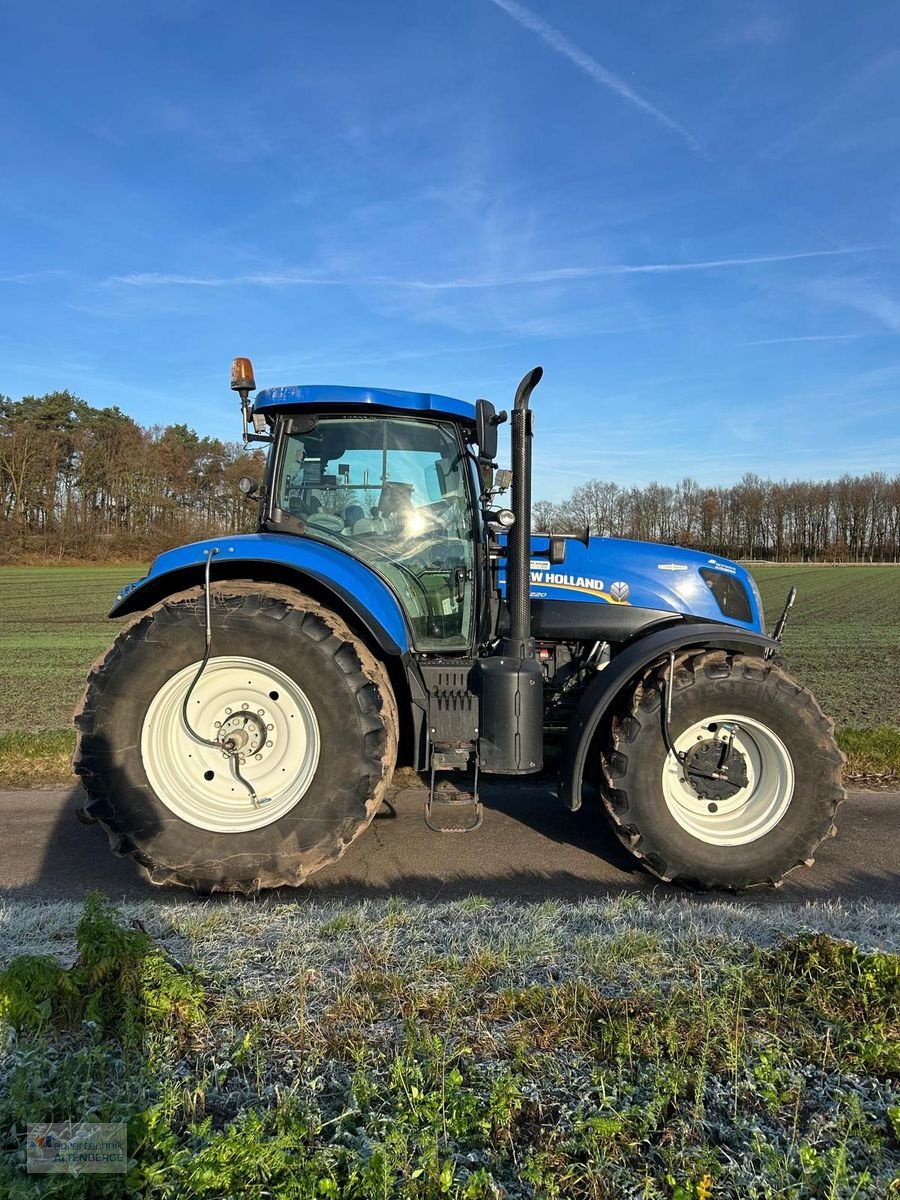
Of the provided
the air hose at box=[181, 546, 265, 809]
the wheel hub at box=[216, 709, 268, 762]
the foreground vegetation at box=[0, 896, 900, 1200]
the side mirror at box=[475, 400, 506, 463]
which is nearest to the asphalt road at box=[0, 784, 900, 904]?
the air hose at box=[181, 546, 265, 809]

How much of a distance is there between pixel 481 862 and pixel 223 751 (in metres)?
1.41

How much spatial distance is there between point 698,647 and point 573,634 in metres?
0.70

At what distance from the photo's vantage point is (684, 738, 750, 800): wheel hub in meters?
3.61

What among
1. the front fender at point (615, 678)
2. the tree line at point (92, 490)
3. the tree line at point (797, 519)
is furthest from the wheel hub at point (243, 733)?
the tree line at point (797, 519)

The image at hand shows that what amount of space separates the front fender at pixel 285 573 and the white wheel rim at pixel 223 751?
0.47m

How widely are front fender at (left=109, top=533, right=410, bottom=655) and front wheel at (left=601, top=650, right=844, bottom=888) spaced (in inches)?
48.7

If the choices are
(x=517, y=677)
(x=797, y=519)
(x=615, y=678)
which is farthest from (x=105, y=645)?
(x=797, y=519)

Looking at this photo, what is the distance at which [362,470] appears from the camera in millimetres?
4027

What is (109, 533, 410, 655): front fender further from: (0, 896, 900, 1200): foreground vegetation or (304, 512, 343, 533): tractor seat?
(0, 896, 900, 1200): foreground vegetation

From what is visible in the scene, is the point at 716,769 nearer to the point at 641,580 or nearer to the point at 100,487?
the point at 641,580

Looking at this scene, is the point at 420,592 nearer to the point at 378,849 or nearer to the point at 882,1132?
the point at 378,849

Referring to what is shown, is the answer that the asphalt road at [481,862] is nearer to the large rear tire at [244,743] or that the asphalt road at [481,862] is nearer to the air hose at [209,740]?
the large rear tire at [244,743]

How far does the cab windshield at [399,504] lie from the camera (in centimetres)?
402

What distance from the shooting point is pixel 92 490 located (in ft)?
169
